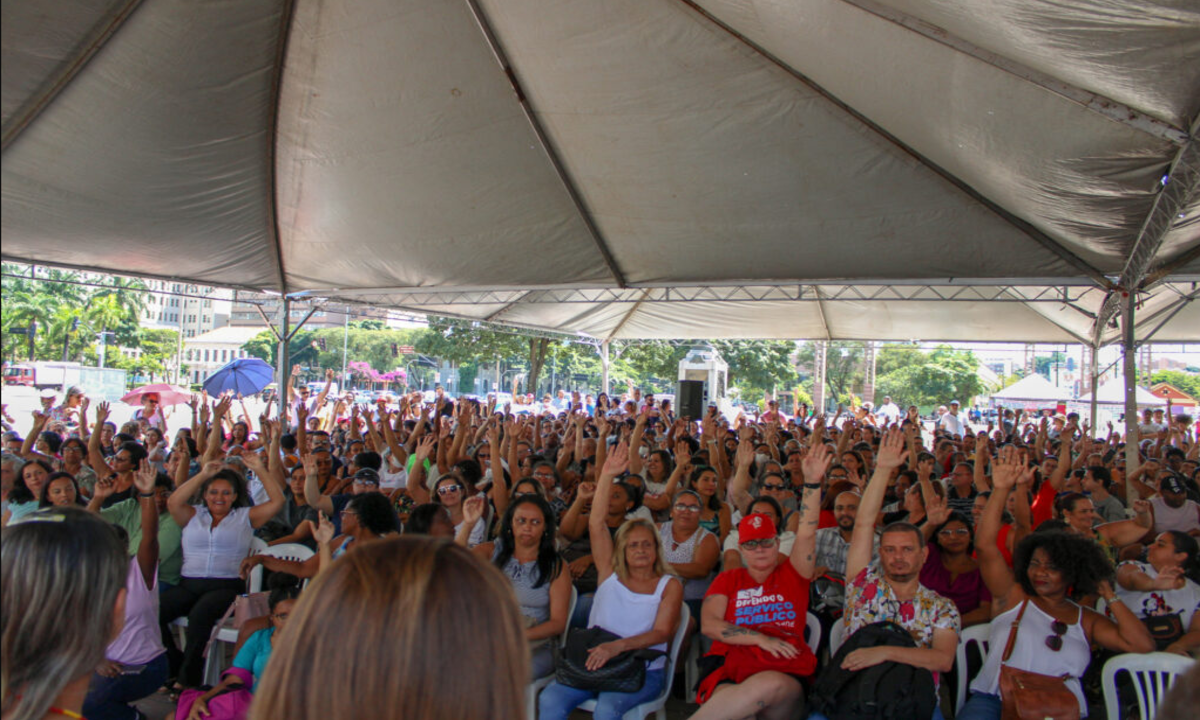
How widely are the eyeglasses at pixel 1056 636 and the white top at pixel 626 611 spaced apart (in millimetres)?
1468

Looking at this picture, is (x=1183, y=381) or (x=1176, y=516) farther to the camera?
(x=1183, y=381)

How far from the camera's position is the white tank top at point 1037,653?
9.13 feet

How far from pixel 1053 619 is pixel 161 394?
10.0 m

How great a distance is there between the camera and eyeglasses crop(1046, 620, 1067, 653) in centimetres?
279

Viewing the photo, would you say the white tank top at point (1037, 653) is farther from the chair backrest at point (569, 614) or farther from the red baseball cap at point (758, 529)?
the chair backrest at point (569, 614)

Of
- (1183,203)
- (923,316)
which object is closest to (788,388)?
(923,316)

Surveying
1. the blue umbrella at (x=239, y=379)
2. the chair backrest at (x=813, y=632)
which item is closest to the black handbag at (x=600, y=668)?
the chair backrest at (x=813, y=632)

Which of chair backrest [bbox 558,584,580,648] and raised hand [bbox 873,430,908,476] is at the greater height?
raised hand [bbox 873,430,908,476]

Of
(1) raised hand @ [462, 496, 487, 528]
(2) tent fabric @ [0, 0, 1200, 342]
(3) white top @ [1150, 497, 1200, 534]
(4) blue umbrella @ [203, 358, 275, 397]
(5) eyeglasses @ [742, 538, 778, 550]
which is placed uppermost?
(2) tent fabric @ [0, 0, 1200, 342]

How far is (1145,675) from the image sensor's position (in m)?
2.77

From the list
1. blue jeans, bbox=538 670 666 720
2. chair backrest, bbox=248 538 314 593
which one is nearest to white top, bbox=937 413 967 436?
blue jeans, bbox=538 670 666 720

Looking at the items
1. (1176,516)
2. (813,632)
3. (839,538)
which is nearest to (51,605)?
(813,632)

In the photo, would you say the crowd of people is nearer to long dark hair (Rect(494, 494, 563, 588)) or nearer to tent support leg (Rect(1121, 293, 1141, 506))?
long dark hair (Rect(494, 494, 563, 588))

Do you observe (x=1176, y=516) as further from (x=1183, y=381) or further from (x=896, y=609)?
(x=1183, y=381)
